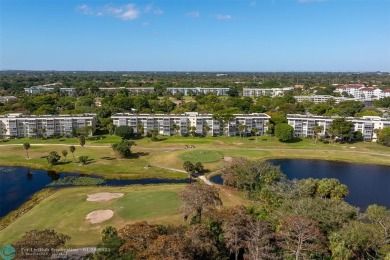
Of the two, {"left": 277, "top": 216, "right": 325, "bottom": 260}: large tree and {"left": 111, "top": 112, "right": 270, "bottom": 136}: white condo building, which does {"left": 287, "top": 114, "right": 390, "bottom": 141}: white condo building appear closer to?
{"left": 111, "top": 112, "right": 270, "bottom": 136}: white condo building

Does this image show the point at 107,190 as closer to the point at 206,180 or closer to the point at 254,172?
the point at 206,180

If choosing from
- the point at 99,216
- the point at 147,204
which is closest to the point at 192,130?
the point at 147,204

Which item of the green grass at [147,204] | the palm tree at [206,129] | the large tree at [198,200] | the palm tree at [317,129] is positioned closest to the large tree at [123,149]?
the green grass at [147,204]

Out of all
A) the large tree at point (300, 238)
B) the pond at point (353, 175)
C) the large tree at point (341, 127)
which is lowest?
the pond at point (353, 175)

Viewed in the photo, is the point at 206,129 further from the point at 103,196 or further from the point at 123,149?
the point at 103,196

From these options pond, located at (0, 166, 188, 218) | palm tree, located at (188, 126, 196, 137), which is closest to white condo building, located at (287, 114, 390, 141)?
palm tree, located at (188, 126, 196, 137)

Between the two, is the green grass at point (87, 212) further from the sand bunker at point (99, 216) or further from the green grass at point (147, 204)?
the sand bunker at point (99, 216)

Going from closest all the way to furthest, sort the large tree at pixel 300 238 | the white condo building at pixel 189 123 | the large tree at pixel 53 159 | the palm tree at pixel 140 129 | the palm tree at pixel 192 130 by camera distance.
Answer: the large tree at pixel 300 238 → the large tree at pixel 53 159 → the palm tree at pixel 140 129 → the palm tree at pixel 192 130 → the white condo building at pixel 189 123
